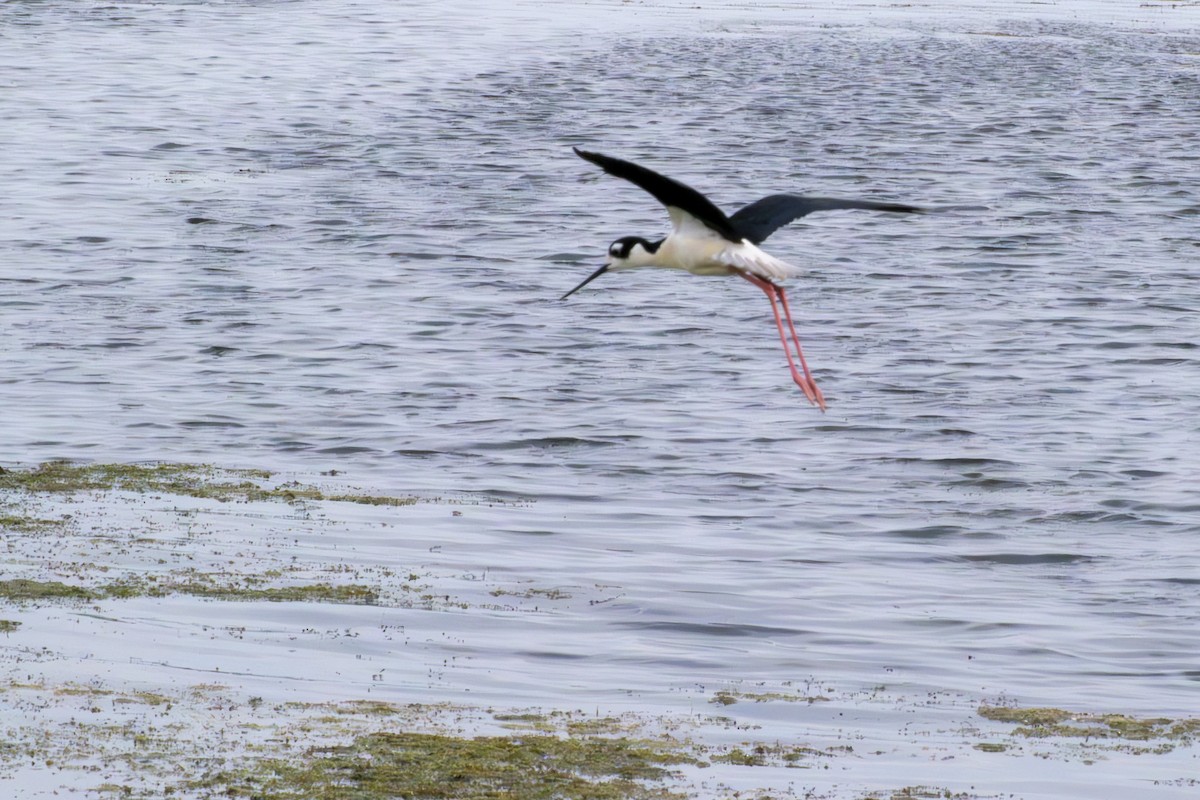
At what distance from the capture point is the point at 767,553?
12.1 m

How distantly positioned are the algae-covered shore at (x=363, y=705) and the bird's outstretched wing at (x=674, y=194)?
80.7 inches

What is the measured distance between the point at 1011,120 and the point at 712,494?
62.9 feet

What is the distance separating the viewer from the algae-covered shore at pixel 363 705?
7922 millimetres

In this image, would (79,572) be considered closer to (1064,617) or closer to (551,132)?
(1064,617)

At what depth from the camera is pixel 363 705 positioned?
8781mm

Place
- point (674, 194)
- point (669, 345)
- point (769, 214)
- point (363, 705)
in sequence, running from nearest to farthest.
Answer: point (363, 705) → point (674, 194) → point (769, 214) → point (669, 345)

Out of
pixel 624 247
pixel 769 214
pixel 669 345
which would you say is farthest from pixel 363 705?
pixel 669 345

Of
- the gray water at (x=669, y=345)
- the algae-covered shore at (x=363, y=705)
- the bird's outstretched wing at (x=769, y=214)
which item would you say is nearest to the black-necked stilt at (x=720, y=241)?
the bird's outstretched wing at (x=769, y=214)

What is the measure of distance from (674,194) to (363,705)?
116 inches

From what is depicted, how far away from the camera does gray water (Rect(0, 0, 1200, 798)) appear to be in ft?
35.3

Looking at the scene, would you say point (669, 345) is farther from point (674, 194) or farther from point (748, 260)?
point (674, 194)

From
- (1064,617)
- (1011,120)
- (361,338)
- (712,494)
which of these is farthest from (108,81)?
(1064,617)

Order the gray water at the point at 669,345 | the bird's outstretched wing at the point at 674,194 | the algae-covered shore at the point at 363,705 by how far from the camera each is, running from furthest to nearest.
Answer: the gray water at the point at 669,345
the bird's outstretched wing at the point at 674,194
the algae-covered shore at the point at 363,705

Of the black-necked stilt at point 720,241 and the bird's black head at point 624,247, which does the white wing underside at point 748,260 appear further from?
the bird's black head at point 624,247
